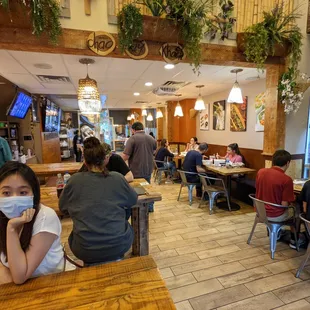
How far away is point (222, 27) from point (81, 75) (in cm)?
258

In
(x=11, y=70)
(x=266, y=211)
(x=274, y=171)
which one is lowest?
(x=266, y=211)

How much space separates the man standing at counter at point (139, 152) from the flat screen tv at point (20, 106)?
2828mm

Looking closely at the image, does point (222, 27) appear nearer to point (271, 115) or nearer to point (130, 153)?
point (271, 115)

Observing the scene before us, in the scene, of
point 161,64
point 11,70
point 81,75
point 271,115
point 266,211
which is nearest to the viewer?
point 266,211

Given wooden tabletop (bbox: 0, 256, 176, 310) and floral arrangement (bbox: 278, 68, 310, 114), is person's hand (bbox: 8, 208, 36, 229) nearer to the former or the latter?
wooden tabletop (bbox: 0, 256, 176, 310)

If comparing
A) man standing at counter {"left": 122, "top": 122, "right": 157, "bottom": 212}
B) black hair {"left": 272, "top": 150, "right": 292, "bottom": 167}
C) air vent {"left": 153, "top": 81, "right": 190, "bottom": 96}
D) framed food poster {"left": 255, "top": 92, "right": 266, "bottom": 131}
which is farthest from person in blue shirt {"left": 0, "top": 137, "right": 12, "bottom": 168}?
framed food poster {"left": 255, "top": 92, "right": 266, "bottom": 131}

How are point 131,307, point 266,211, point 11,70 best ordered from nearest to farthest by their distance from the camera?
point 131,307 → point 266,211 → point 11,70

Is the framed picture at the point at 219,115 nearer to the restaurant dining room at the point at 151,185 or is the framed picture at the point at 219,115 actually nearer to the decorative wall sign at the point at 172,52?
the restaurant dining room at the point at 151,185

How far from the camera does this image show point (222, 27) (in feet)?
8.98

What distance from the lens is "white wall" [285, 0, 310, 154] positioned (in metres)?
3.03

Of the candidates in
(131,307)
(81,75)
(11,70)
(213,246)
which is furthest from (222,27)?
(11,70)

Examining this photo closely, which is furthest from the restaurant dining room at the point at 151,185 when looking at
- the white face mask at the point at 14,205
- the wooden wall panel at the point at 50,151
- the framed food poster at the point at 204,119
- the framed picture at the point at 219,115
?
the framed food poster at the point at 204,119

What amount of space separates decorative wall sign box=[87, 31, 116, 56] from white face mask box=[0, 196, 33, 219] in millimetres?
1949

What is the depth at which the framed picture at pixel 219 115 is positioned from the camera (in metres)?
5.61
